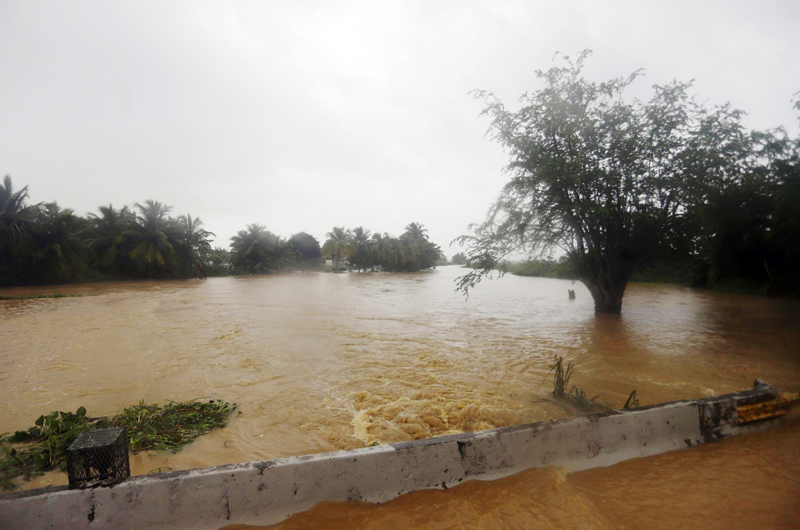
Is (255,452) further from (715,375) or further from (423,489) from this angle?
(715,375)

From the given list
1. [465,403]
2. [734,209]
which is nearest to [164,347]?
[465,403]

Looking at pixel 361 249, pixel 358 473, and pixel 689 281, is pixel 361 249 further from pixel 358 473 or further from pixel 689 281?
pixel 358 473

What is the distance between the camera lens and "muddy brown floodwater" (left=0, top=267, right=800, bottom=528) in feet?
12.2

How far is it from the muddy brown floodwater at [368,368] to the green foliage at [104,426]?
157 mm

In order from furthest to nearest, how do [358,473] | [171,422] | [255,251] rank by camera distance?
1. [255,251]
2. [171,422]
3. [358,473]

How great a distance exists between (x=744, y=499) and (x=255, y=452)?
387 centimetres

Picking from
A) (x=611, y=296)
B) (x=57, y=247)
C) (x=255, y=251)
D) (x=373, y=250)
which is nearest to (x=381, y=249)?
(x=373, y=250)

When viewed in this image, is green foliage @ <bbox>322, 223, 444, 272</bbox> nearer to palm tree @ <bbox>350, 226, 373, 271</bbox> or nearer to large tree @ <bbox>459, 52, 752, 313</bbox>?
palm tree @ <bbox>350, 226, 373, 271</bbox>

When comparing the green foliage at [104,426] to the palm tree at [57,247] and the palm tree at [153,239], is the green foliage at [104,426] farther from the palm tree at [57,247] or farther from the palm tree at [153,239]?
the palm tree at [153,239]

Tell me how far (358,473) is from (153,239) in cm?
3652

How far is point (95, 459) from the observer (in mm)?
2131

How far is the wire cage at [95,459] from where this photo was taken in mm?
2105

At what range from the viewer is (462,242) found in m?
12.1

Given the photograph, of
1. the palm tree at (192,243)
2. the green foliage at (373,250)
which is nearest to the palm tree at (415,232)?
the green foliage at (373,250)
